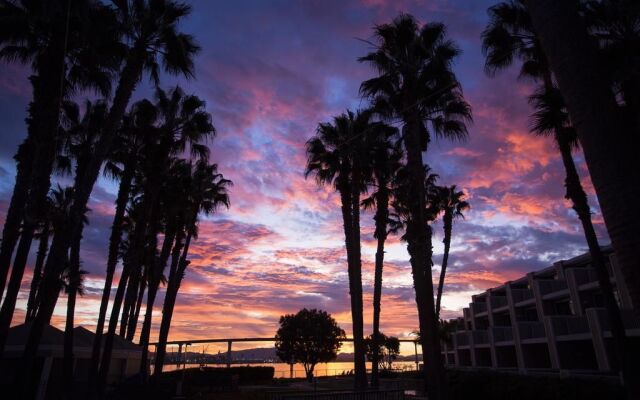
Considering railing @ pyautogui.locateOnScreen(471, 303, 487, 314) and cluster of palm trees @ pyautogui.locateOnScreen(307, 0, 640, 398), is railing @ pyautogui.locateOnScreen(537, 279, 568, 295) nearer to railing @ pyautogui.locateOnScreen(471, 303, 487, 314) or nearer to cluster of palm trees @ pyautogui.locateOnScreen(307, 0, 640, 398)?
railing @ pyautogui.locateOnScreen(471, 303, 487, 314)

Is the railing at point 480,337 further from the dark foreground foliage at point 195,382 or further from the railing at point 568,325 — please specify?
the dark foreground foliage at point 195,382

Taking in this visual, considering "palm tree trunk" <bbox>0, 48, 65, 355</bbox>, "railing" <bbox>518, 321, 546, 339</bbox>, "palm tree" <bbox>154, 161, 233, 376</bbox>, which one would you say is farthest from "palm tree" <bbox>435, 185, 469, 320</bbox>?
"palm tree trunk" <bbox>0, 48, 65, 355</bbox>

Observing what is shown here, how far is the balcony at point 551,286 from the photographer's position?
1371 inches

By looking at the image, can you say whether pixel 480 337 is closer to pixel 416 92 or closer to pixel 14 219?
pixel 416 92

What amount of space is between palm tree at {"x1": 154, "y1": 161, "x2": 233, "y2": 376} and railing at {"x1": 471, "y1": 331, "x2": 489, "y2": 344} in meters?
30.6

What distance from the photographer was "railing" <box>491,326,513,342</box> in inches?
1540

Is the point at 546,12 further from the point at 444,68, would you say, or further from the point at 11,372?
the point at 11,372

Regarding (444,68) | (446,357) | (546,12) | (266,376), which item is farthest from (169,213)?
(446,357)

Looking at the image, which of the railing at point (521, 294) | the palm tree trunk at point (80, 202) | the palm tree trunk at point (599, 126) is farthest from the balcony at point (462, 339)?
the palm tree trunk at point (599, 126)

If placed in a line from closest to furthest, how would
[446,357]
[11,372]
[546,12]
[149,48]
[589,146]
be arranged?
1. [589,146]
2. [546,12]
3. [149,48]
4. [11,372]
5. [446,357]

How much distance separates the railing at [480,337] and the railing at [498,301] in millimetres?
3546

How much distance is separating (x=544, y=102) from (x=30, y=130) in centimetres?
1917

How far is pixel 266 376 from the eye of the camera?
49.0m

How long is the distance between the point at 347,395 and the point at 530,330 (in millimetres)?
27317
